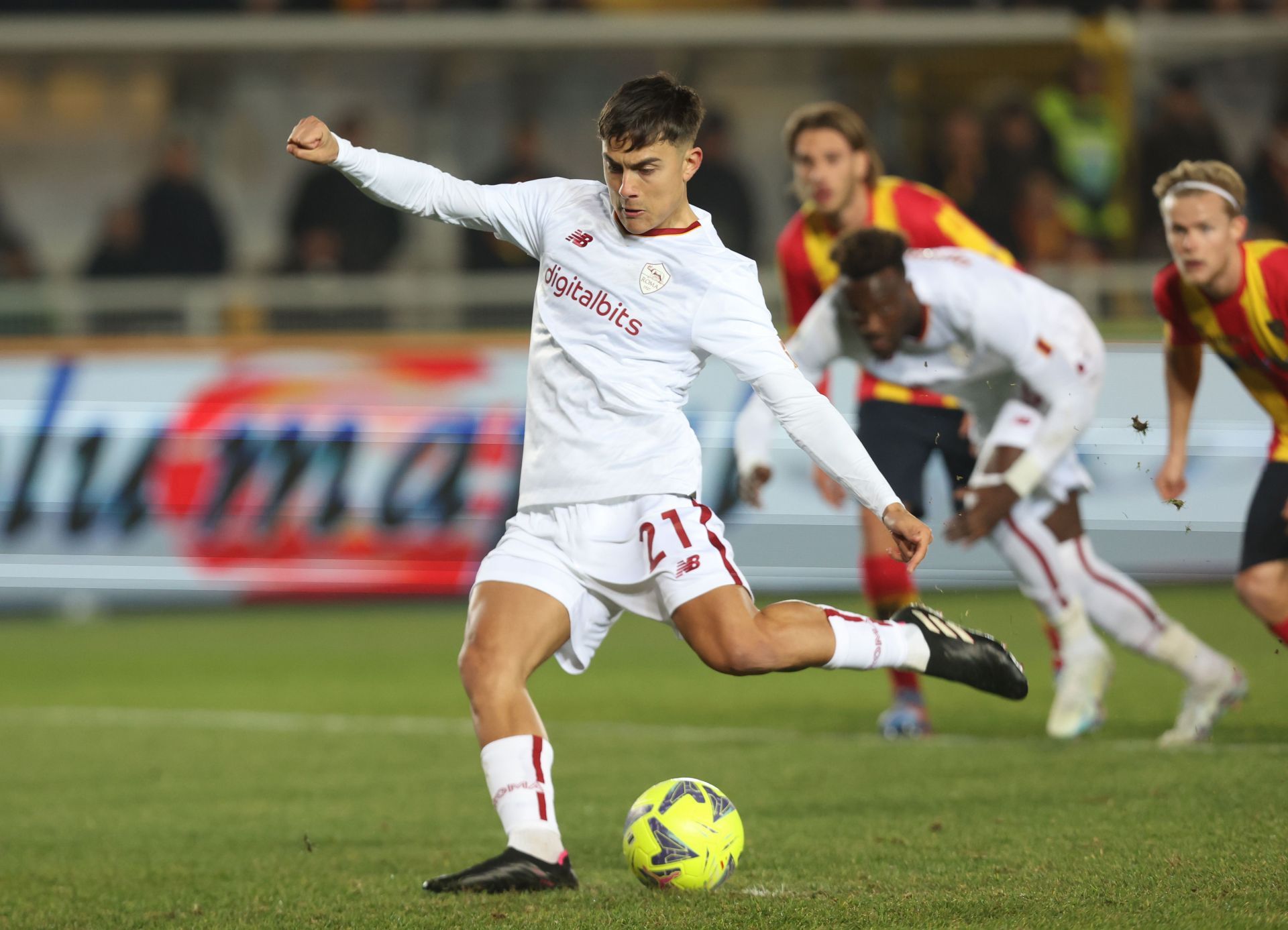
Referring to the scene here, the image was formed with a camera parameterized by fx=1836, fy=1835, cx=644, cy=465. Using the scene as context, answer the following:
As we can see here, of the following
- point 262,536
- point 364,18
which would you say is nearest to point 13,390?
point 262,536

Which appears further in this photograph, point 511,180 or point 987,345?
point 511,180

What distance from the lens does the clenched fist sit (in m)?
4.71

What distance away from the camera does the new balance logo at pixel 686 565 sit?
15.8ft

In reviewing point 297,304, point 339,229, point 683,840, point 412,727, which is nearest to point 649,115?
point 683,840

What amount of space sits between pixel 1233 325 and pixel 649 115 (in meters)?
2.64

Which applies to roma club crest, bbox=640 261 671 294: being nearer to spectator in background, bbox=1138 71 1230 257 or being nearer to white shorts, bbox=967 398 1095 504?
white shorts, bbox=967 398 1095 504

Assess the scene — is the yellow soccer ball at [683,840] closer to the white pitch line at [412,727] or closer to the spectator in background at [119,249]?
the white pitch line at [412,727]

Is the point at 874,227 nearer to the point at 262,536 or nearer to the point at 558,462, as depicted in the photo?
the point at 558,462

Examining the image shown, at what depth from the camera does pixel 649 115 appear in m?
4.63

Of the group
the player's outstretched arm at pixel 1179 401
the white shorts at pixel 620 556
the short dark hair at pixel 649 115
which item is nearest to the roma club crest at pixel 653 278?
the short dark hair at pixel 649 115

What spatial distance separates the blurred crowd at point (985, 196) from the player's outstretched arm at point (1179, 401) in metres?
6.89

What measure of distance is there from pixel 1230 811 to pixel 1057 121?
943cm

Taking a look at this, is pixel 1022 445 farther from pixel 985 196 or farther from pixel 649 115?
pixel 985 196

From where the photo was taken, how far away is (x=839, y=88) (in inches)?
642
